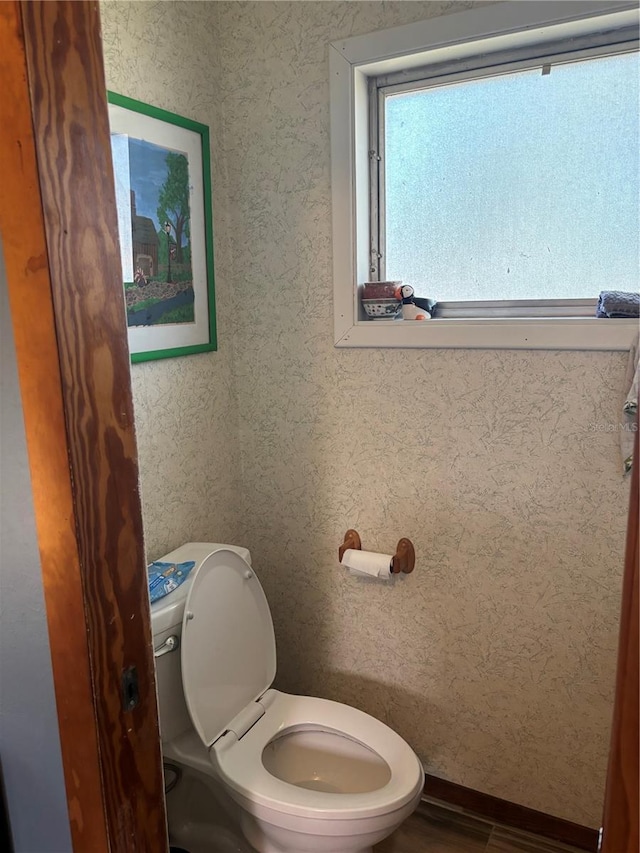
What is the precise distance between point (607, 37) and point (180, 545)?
1.64 m

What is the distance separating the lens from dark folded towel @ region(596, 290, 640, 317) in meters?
1.41

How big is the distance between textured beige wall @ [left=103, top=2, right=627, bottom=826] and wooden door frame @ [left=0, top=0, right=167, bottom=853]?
2.42 ft

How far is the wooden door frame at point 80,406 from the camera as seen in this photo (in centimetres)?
75

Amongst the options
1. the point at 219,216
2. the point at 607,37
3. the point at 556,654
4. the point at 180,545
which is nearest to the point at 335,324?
the point at 219,216

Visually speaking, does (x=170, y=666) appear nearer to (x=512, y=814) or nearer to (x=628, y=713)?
(x=512, y=814)

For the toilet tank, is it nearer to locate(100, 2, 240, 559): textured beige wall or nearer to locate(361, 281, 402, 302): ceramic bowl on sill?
locate(100, 2, 240, 559): textured beige wall

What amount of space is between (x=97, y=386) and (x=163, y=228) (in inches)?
35.7

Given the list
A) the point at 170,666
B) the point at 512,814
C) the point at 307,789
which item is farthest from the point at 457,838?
the point at 170,666

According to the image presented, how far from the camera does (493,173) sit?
5.32 feet

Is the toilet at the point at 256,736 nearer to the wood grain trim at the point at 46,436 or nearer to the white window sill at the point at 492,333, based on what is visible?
the wood grain trim at the point at 46,436

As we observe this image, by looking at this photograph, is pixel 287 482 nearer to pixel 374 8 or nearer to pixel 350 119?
pixel 350 119

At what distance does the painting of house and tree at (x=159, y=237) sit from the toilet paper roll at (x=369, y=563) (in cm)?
79

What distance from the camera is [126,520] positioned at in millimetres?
897

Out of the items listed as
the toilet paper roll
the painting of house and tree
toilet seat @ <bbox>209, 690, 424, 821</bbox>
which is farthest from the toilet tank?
the painting of house and tree
